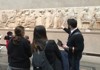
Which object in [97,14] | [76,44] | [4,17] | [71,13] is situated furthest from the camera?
[4,17]

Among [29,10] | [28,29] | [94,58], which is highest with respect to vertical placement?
[29,10]

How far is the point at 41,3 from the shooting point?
1560cm

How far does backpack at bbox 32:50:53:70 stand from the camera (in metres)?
4.18

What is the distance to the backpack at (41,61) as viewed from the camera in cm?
418

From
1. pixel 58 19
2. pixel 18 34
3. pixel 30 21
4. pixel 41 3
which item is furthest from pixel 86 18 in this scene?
pixel 18 34

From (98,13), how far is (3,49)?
5343 millimetres

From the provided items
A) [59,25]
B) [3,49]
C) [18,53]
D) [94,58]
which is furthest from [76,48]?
[3,49]

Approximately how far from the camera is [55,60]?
4223mm

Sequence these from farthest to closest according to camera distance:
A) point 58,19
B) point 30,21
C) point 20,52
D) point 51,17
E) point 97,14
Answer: point 30,21 → point 51,17 → point 58,19 → point 97,14 → point 20,52

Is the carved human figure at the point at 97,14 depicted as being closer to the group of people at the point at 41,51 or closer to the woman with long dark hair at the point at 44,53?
the group of people at the point at 41,51

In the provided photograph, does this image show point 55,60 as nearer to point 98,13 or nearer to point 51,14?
point 98,13

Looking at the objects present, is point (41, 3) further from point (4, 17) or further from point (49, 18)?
point (4, 17)

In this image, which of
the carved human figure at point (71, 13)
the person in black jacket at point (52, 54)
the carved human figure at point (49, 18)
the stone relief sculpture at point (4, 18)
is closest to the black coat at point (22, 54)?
the person in black jacket at point (52, 54)

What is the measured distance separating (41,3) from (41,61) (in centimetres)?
1159
